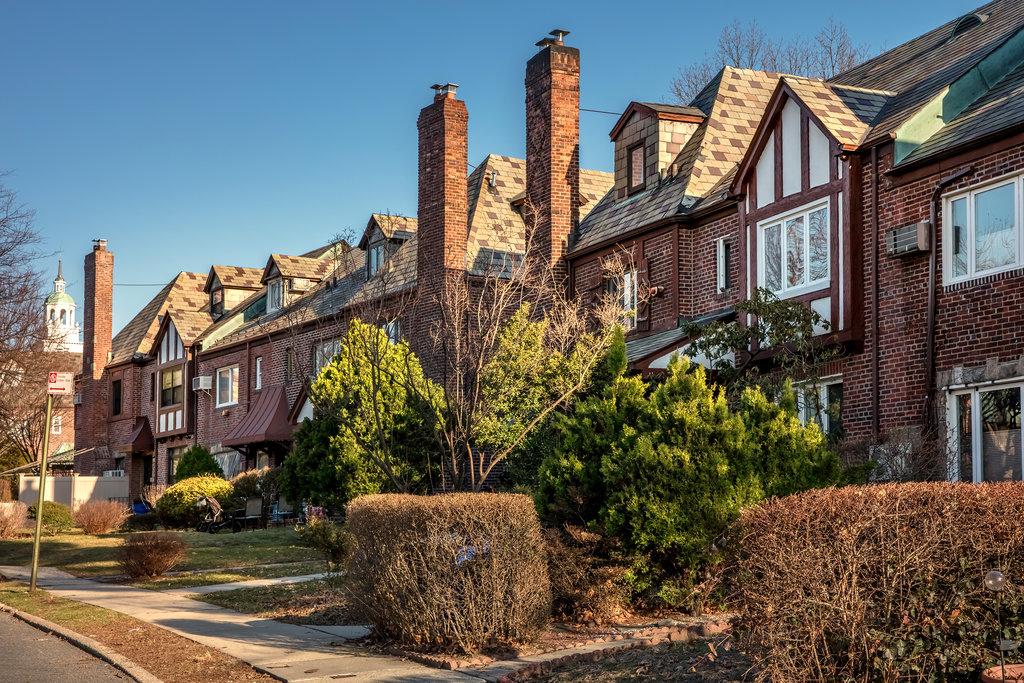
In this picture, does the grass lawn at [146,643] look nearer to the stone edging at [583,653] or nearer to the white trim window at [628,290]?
the stone edging at [583,653]

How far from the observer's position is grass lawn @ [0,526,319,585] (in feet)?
65.0

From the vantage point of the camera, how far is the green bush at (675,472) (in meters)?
11.5

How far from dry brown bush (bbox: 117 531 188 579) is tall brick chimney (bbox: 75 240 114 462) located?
3218cm

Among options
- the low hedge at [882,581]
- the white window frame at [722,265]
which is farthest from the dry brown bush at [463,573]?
the white window frame at [722,265]

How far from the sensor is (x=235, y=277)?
43188 mm

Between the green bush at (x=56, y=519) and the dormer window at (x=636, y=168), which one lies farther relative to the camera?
the green bush at (x=56, y=519)

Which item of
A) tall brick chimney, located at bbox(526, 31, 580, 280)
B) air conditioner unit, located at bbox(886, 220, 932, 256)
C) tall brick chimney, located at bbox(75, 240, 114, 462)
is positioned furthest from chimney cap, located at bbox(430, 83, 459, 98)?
tall brick chimney, located at bbox(75, 240, 114, 462)

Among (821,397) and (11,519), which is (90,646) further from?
(11,519)

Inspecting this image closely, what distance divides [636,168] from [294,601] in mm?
12618

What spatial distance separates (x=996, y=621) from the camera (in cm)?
727

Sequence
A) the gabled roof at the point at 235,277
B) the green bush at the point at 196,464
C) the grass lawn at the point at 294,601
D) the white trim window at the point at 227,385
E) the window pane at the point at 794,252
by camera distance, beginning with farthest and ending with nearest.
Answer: the gabled roof at the point at 235,277 < the white trim window at the point at 227,385 < the green bush at the point at 196,464 < the window pane at the point at 794,252 < the grass lawn at the point at 294,601

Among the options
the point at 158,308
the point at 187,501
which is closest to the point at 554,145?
the point at 187,501

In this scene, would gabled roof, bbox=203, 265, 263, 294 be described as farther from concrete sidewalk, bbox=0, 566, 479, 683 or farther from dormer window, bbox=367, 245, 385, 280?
concrete sidewalk, bbox=0, 566, 479, 683

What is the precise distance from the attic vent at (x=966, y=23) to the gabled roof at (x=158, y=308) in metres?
33.3
